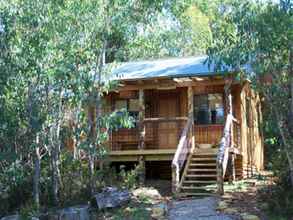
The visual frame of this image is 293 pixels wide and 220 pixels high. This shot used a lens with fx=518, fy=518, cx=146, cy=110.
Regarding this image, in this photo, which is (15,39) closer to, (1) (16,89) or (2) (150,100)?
(1) (16,89)

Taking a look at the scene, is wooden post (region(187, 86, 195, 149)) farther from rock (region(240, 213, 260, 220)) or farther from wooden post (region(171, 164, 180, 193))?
rock (region(240, 213, 260, 220))

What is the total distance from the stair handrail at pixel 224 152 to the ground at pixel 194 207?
0.49 m

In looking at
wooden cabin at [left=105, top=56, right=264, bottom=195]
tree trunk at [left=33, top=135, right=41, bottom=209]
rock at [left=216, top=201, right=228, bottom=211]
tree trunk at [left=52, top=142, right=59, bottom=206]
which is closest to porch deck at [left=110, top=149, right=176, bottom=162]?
wooden cabin at [left=105, top=56, right=264, bottom=195]

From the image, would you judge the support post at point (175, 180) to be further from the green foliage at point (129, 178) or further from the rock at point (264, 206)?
the rock at point (264, 206)

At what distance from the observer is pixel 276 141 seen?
1427 centimetres

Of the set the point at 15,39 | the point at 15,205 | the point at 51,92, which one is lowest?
the point at 15,205

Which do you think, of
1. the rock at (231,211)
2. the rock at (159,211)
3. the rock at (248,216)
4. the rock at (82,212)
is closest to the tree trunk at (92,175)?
the rock at (82,212)

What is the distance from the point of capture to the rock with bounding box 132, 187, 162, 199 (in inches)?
627

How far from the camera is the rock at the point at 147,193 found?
52.2ft

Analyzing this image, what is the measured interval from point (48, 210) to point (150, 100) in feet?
25.8

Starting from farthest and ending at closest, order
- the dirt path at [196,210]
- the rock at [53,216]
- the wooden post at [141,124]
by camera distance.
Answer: the wooden post at [141,124] < the rock at [53,216] < the dirt path at [196,210]

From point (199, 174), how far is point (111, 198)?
3.84 m

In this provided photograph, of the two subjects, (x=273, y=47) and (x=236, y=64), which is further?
(x=236, y=64)

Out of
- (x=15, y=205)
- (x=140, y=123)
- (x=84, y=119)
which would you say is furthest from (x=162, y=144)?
(x=15, y=205)
